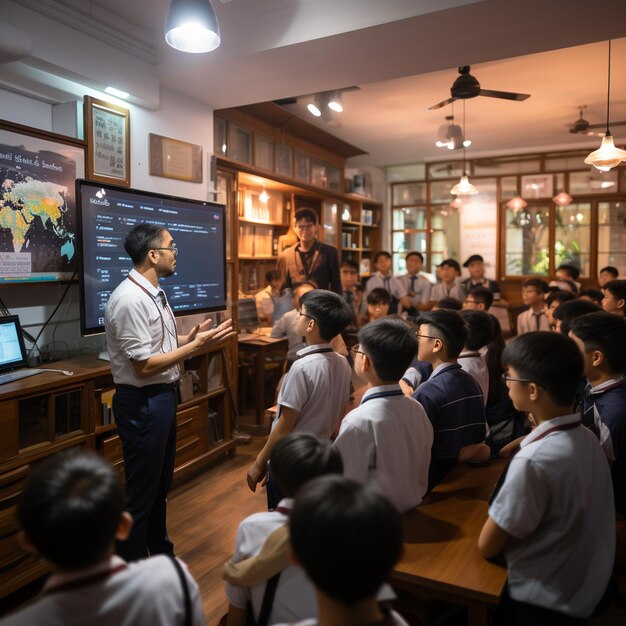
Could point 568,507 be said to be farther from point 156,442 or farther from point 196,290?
point 196,290

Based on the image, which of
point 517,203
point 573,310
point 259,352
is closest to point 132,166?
point 259,352

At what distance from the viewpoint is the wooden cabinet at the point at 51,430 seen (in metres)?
2.27

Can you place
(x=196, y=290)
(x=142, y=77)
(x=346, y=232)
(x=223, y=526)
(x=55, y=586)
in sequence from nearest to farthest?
(x=55, y=586), (x=223, y=526), (x=142, y=77), (x=196, y=290), (x=346, y=232)

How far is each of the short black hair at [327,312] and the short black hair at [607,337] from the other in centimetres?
97

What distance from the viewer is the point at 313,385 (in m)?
2.11

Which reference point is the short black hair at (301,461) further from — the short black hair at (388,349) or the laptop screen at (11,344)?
the laptop screen at (11,344)

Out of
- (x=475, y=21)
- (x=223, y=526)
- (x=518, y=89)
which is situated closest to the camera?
(x=475, y=21)

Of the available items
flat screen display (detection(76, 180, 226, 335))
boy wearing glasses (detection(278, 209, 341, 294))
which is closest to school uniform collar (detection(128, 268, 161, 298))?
flat screen display (detection(76, 180, 226, 335))

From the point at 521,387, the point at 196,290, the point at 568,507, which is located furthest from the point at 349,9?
the point at 568,507

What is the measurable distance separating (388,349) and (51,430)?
1.75 m

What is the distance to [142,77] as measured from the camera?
3.32m

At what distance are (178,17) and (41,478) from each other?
208 cm

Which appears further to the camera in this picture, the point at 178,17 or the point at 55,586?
the point at 178,17

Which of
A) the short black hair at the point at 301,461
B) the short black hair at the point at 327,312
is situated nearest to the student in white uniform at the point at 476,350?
the short black hair at the point at 327,312
